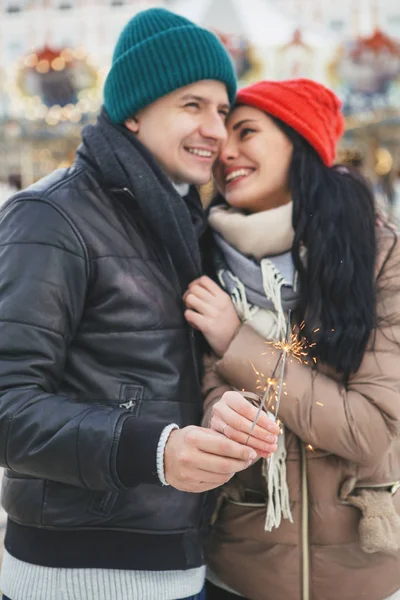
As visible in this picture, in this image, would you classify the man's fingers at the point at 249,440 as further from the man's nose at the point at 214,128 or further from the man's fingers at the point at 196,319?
the man's nose at the point at 214,128

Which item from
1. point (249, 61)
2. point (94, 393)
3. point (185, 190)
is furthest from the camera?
point (249, 61)

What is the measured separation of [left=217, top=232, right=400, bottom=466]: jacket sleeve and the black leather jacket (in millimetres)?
130

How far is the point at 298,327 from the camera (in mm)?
1646

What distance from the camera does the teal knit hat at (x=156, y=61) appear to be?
1.64 m

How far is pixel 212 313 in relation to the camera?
62.0 inches

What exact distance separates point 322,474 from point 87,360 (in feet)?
1.97

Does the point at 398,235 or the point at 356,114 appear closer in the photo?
the point at 398,235

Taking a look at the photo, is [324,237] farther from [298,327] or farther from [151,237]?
[151,237]

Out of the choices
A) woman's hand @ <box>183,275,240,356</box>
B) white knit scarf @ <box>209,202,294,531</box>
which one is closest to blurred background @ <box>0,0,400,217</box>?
white knit scarf @ <box>209,202,294,531</box>

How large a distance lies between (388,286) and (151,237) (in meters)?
0.57

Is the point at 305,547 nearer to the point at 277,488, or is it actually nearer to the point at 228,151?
the point at 277,488

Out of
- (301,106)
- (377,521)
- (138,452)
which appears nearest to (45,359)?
(138,452)

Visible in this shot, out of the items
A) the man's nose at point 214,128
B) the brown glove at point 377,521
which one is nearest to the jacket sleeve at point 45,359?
the man's nose at point 214,128

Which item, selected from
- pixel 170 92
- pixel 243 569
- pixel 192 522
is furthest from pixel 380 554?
pixel 170 92
